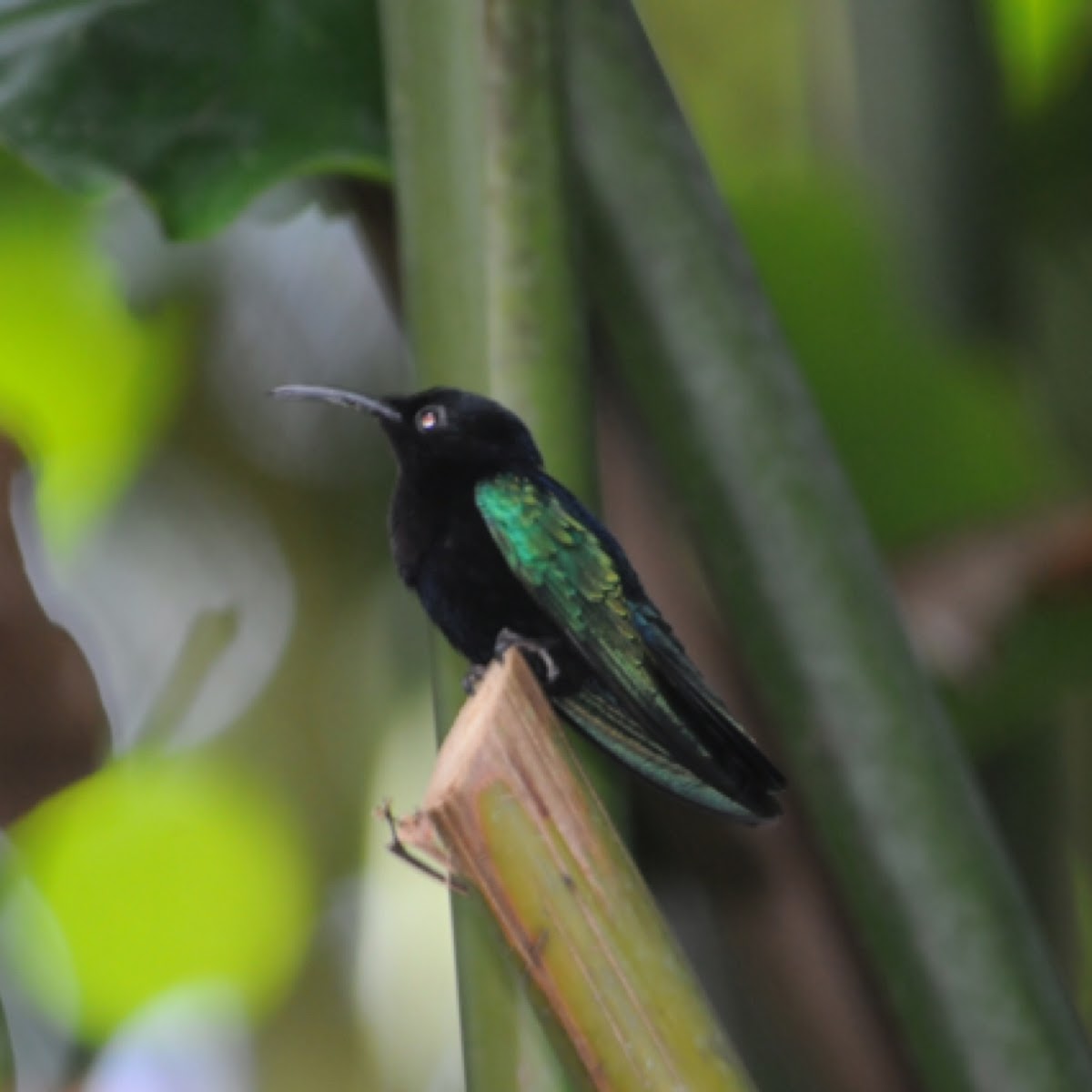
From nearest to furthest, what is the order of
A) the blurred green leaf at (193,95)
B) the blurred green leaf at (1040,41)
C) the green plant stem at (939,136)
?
1. the blurred green leaf at (193,95)
2. the green plant stem at (939,136)
3. the blurred green leaf at (1040,41)

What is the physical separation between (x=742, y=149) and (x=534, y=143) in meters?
0.60

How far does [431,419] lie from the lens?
1.78ft

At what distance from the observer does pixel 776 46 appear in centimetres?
114

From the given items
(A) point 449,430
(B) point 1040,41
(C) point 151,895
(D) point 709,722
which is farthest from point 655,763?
(B) point 1040,41

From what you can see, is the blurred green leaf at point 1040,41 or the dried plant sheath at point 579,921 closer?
the dried plant sheath at point 579,921

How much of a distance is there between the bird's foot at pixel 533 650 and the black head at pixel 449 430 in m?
0.06

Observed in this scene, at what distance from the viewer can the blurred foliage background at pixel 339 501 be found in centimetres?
60

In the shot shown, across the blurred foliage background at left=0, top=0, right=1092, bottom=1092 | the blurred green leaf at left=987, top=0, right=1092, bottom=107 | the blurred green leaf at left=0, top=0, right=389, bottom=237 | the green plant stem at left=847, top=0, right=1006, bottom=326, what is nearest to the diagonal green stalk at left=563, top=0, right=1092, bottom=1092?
the blurred foliage background at left=0, top=0, right=1092, bottom=1092

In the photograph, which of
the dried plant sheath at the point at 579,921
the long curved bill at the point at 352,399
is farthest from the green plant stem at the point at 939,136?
the dried plant sheath at the point at 579,921

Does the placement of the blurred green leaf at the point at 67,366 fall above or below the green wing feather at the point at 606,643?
above

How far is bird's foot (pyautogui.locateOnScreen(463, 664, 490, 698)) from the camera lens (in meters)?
0.51

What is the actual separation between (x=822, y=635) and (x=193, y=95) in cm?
37

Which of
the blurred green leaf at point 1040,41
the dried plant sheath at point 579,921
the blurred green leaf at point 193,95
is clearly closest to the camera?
the dried plant sheath at point 579,921

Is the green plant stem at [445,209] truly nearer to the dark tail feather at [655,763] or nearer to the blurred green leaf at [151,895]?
the dark tail feather at [655,763]
